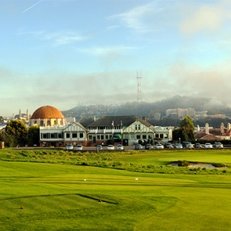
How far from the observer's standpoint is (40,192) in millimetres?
21500

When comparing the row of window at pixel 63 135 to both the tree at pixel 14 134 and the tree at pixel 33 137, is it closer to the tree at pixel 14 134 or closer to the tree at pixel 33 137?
the tree at pixel 33 137

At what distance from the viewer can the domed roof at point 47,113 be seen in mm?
185700

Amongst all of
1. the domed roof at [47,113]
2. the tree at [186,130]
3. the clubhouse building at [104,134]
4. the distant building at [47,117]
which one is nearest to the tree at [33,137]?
the clubhouse building at [104,134]

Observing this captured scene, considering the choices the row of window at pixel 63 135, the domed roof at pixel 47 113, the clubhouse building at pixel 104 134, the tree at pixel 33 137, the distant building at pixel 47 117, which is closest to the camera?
the tree at pixel 33 137

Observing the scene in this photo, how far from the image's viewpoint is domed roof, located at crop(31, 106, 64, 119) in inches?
7311

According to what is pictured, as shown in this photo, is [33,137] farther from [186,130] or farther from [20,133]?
[186,130]

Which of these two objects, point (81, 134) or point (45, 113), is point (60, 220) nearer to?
point (81, 134)

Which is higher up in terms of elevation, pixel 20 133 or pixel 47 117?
pixel 47 117

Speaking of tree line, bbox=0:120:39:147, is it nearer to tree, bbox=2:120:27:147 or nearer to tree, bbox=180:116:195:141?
tree, bbox=2:120:27:147

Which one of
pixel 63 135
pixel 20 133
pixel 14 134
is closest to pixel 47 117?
pixel 63 135

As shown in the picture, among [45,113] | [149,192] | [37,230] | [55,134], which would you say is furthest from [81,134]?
[37,230]

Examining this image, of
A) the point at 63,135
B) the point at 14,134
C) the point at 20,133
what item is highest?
the point at 20,133

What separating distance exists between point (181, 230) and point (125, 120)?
132025mm

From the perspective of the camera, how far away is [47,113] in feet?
613
